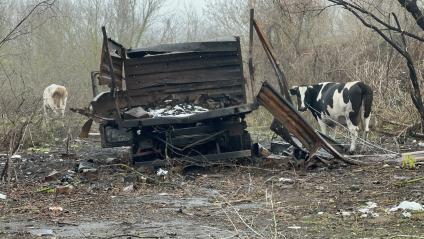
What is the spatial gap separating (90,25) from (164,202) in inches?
1030

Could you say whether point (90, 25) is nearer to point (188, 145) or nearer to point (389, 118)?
point (389, 118)

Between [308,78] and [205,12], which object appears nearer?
[308,78]

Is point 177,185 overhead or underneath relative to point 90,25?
underneath

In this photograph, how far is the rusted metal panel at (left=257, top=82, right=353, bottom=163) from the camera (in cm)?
965

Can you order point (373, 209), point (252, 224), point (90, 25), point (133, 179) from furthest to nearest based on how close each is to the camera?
1. point (90, 25)
2. point (133, 179)
3. point (373, 209)
4. point (252, 224)

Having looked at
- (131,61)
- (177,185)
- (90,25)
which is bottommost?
(177,185)

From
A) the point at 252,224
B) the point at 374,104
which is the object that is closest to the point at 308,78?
the point at 374,104

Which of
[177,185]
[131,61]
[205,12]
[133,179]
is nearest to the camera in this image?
[177,185]

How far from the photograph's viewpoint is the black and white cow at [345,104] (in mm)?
13469

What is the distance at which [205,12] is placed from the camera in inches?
1166

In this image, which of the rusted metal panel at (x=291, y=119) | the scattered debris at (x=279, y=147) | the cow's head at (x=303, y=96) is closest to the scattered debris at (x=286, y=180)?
the rusted metal panel at (x=291, y=119)

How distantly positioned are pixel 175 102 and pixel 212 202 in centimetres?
429

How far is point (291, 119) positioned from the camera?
9.77 metres

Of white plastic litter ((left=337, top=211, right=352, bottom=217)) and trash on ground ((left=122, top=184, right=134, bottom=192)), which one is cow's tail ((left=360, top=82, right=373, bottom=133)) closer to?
trash on ground ((left=122, top=184, right=134, bottom=192))
